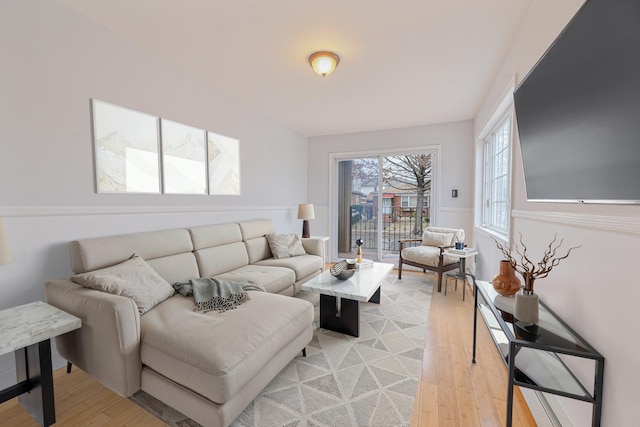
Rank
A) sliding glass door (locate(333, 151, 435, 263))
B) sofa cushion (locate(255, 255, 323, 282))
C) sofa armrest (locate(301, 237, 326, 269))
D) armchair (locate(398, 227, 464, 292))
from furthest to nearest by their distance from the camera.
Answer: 1. sliding glass door (locate(333, 151, 435, 263))
2. sofa armrest (locate(301, 237, 326, 269))
3. armchair (locate(398, 227, 464, 292))
4. sofa cushion (locate(255, 255, 323, 282))

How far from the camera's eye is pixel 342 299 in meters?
2.35

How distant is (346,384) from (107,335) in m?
1.45

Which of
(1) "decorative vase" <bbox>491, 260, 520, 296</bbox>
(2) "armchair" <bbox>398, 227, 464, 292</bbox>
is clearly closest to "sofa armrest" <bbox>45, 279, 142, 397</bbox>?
(1) "decorative vase" <bbox>491, 260, 520, 296</bbox>

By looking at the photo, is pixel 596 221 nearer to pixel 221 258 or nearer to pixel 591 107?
pixel 591 107

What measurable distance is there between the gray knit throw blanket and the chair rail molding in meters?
1.96

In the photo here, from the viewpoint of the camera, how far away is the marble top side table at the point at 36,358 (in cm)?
131

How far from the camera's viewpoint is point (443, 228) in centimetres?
403

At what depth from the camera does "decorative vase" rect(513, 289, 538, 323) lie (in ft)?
4.09

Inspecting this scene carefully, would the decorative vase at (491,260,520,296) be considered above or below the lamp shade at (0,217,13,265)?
below

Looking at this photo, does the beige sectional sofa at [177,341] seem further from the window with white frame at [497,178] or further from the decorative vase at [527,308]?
the window with white frame at [497,178]

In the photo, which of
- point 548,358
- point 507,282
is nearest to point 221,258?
point 507,282

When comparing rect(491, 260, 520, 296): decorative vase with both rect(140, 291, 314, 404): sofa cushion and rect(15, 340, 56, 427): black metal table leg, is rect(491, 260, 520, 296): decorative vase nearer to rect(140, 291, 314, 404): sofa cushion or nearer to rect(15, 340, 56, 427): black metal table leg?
rect(140, 291, 314, 404): sofa cushion

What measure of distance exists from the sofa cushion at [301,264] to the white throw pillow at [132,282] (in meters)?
1.27

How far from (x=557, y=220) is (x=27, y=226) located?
10.4 ft
